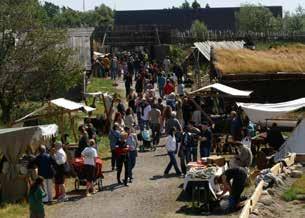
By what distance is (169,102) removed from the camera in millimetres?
32219

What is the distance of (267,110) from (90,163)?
8259 mm

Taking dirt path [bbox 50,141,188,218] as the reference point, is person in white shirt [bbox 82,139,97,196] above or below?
above

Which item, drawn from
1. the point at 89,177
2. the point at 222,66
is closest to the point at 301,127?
the point at 89,177

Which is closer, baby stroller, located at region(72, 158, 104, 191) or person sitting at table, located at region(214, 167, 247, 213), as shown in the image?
person sitting at table, located at region(214, 167, 247, 213)

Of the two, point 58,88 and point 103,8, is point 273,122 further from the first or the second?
point 103,8

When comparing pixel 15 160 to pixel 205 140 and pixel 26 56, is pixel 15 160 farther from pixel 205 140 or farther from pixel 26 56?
pixel 26 56

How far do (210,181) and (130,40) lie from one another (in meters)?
48.3

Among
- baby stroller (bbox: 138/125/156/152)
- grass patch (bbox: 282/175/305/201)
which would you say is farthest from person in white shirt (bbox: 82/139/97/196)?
baby stroller (bbox: 138/125/156/152)

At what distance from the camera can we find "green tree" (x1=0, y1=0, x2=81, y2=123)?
3173 cm

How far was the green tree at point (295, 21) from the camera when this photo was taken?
110 metres

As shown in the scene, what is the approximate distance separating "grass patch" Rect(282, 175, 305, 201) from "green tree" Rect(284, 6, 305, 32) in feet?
275

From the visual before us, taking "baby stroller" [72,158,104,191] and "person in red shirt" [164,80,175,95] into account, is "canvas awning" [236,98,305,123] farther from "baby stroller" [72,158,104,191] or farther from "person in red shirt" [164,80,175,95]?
"person in red shirt" [164,80,175,95]

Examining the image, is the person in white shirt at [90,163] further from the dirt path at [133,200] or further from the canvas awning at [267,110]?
the canvas awning at [267,110]

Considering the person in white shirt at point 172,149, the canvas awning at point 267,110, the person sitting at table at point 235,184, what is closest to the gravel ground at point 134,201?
the person in white shirt at point 172,149
